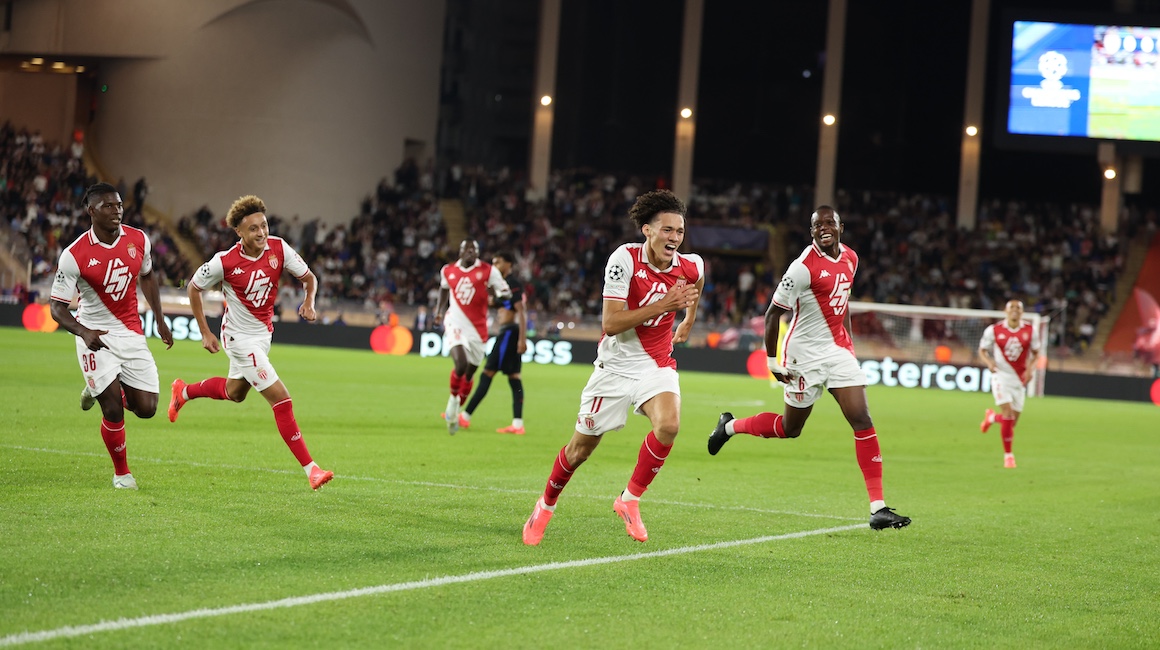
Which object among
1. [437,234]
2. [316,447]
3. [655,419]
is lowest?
[316,447]

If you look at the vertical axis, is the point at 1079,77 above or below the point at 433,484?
above

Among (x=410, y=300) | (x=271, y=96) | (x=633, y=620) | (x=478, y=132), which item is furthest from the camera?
(x=478, y=132)

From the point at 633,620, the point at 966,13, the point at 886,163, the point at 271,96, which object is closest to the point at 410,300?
the point at 271,96

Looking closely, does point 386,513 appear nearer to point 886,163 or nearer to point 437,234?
point 437,234

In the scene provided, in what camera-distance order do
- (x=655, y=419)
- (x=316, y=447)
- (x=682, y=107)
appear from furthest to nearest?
(x=682, y=107), (x=316, y=447), (x=655, y=419)

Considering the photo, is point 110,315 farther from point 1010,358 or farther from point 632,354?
point 1010,358

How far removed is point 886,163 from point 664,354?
46.3m

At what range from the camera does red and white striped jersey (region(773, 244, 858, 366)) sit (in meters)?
9.64

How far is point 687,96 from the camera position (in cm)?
4922

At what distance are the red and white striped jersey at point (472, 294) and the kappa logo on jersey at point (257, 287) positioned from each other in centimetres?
575

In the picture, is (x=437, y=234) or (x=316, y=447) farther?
(x=437, y=234)

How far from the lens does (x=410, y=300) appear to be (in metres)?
41.8

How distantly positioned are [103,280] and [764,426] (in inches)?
199

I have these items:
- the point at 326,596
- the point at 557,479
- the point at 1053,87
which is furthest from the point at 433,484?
the point at 1053,87
